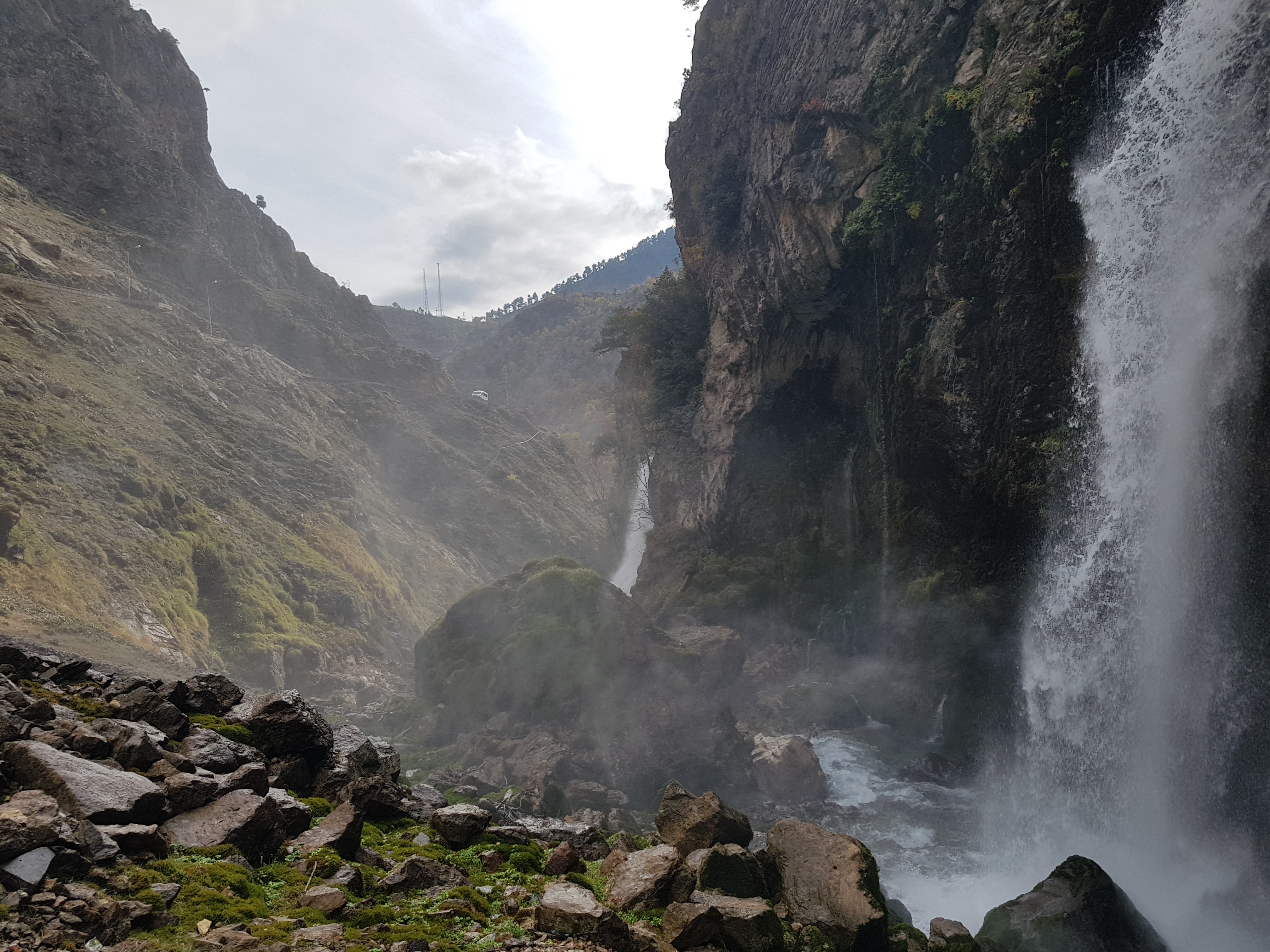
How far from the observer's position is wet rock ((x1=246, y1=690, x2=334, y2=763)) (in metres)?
9.30

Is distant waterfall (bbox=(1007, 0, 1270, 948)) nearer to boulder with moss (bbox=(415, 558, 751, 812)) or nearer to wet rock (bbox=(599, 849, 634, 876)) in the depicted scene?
boulder with moss (bbox=(415, 558, 751, 812))

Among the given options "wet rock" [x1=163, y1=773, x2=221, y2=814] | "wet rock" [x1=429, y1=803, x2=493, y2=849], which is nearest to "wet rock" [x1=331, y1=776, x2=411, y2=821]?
"wet rock" [x1=429, y1=803, x2=493, y2=849]

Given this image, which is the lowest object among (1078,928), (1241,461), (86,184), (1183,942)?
(1183,942)

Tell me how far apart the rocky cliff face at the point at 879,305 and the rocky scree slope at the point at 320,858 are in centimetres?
1589

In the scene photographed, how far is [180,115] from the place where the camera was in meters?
75.6

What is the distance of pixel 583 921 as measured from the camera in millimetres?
5977

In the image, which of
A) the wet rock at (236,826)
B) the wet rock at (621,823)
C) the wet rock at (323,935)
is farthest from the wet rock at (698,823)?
the wet rock at (621,823)

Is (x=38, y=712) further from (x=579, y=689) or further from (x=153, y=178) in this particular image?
(x=153, y=178)

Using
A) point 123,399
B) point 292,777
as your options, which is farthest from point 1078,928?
point 123,399

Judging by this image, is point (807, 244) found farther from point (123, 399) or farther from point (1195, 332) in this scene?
point (123, 399)

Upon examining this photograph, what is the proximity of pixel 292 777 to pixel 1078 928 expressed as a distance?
39.1 feet

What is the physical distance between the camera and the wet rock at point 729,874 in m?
8.02

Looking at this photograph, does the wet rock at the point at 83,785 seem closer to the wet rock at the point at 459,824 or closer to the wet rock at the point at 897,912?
the wet rock at the point at 459,824

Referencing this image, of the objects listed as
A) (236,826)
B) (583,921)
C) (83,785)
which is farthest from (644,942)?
(83,785)
